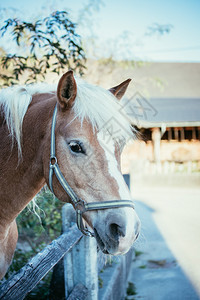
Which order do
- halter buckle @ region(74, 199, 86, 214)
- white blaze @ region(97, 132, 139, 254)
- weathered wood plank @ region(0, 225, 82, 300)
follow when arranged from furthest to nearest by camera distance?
halter buckle @ region(74, 199, 86, 214) → white blaze @ region(97, 132, 139, 254) → weathered wood plank @ region(0, 225, 82, 300)

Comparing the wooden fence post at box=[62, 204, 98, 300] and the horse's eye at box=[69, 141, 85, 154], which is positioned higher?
the horse's eye at box=[69, 141, 85, 154]

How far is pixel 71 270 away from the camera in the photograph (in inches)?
85.5

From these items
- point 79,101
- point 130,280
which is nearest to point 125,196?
point 79,101

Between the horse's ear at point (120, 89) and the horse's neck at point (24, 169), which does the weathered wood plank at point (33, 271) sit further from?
the horse's ear at point (120, 89)

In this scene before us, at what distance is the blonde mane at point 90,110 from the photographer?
1570mm

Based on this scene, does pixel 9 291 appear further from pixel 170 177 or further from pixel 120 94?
pixel 170 177

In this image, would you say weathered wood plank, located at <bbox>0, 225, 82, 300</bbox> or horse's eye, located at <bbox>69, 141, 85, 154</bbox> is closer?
weathered wood plank, located at <bbox>0, 225, 82, 300</bbox>

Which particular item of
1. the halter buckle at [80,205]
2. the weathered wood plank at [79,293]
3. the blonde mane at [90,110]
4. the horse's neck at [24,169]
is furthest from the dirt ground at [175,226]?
the horse's neck at [24,169]

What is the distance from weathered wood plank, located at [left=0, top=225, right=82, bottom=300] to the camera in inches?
44.8

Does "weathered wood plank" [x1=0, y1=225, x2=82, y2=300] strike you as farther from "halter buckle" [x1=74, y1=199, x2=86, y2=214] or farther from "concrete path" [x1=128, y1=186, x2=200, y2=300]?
"concrete path" [x1=128, y1=186, x2=200, y2=300]

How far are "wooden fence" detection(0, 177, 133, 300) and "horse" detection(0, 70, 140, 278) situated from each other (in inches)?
12.0

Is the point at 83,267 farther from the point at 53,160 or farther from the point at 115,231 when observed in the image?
the point at 53,160

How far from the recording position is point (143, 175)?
44.4ft

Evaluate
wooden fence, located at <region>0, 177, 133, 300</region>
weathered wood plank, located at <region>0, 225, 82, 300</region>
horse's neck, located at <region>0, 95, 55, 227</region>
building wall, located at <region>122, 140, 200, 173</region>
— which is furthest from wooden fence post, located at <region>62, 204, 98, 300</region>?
building wall, located at <region>122, 140, 200, 173</region>
